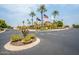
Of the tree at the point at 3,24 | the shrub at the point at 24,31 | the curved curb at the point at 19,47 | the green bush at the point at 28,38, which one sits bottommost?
the curved curb at the point at 19,47

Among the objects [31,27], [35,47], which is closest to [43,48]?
[35,47]

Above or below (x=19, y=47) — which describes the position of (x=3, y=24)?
above

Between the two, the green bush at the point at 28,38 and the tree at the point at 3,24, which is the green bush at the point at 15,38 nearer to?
the green bush at the point at 28,38

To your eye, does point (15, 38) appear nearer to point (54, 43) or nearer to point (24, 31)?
point (24, 31)

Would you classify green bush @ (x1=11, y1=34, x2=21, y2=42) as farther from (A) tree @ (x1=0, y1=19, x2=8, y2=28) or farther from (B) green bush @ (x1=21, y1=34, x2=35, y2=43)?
(A) tree @ (x1=0, y1=19, x2=8, y2=28)

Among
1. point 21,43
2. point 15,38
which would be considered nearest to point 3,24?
point 15,38

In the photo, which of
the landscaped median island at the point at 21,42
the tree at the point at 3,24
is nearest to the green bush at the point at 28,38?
the landscaped median island at the point at 21,42

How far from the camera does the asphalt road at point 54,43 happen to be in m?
3.45

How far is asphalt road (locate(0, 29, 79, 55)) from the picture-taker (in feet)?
11.3

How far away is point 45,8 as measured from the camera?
3465mm

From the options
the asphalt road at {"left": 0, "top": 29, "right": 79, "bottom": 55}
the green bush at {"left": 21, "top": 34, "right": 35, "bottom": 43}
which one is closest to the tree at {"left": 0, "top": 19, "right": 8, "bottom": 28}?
the asphalt road at {"left": 0, "top": 29, "right": 79, "bottom": 55}

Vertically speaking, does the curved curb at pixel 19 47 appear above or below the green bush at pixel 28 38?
below

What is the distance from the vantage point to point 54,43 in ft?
11.4
